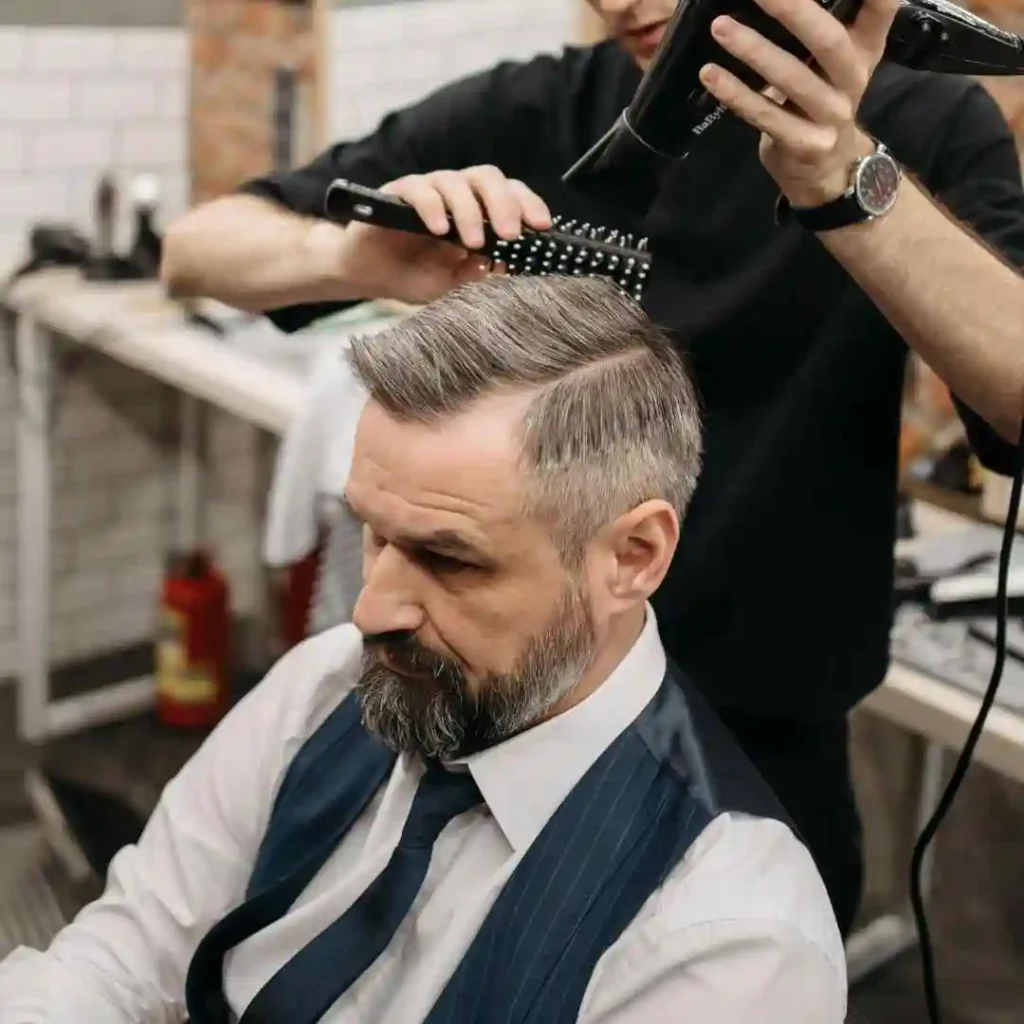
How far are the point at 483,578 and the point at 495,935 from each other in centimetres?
27

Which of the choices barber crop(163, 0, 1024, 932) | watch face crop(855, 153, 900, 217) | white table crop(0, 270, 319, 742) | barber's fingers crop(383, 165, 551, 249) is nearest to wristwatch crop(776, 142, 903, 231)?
watch face crop(855, 153, 900, 217)

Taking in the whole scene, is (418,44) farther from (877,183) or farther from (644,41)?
(877,183)

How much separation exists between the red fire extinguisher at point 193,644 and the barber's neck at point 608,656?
1975mm

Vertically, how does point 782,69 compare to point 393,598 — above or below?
above

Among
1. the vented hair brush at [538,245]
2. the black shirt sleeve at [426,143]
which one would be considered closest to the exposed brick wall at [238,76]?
the black shirt sleeve at [426,143]

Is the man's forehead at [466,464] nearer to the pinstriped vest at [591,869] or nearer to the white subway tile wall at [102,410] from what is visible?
the pinstriped vest at [591,869]

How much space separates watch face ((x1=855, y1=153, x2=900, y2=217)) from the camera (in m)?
0.90

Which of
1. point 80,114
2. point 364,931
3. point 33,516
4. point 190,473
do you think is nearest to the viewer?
point 364,931

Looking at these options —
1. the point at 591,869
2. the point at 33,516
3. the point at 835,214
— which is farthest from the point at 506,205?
the point at 33,516

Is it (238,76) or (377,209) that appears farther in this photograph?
(238,76)

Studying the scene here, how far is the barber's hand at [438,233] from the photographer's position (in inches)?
41.3

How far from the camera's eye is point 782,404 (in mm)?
1206

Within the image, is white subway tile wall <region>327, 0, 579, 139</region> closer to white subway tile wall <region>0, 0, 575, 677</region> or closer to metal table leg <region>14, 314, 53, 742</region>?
white subway tile wall <region>0, 0, 575, 677</region>

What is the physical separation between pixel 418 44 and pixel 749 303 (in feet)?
5.63
